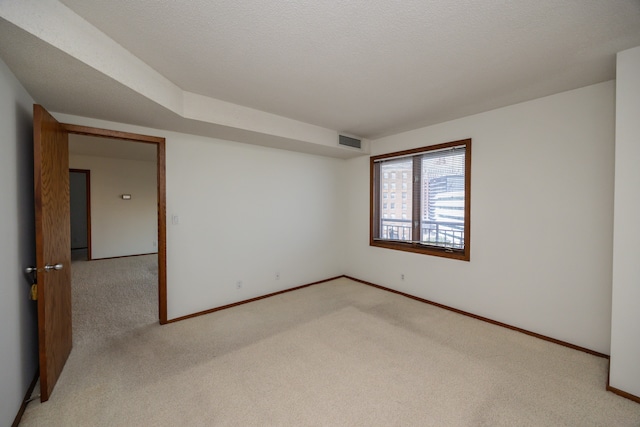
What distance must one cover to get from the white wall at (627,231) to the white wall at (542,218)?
56 centimetres

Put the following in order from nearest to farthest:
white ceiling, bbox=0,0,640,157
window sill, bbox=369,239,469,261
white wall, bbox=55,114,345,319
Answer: white ceiling, bbox=0,0,640,157 < white wall, bbox=55,114,345,319 < window sill, bbox=369,239,469,261

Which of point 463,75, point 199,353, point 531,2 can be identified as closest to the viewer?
point 531,2

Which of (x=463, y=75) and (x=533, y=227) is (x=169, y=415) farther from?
(x=533, y=227)

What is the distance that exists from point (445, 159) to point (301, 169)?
2164mm

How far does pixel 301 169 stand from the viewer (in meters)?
4.41

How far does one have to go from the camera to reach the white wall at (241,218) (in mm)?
3225

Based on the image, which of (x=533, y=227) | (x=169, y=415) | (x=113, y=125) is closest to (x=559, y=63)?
(x=533, y=227)

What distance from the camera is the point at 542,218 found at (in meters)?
2.76

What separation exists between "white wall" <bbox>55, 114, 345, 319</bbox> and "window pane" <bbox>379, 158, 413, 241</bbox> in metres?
0.90

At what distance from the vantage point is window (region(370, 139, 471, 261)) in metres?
3.43

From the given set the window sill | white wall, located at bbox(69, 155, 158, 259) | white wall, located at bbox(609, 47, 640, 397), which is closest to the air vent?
the window sill

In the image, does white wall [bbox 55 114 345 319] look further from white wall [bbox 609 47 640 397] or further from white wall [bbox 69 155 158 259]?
white wall [bbox 69 155 158 259]

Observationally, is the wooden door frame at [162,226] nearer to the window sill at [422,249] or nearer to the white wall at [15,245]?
the white wall at [15,245]

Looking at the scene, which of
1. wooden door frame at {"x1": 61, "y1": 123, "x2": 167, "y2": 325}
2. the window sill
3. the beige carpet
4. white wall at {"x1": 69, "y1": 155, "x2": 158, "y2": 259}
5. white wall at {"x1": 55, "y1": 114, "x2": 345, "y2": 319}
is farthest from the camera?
white wall at {"x1": 69, "y1": 155, "x2": 158, "y2": 259}
